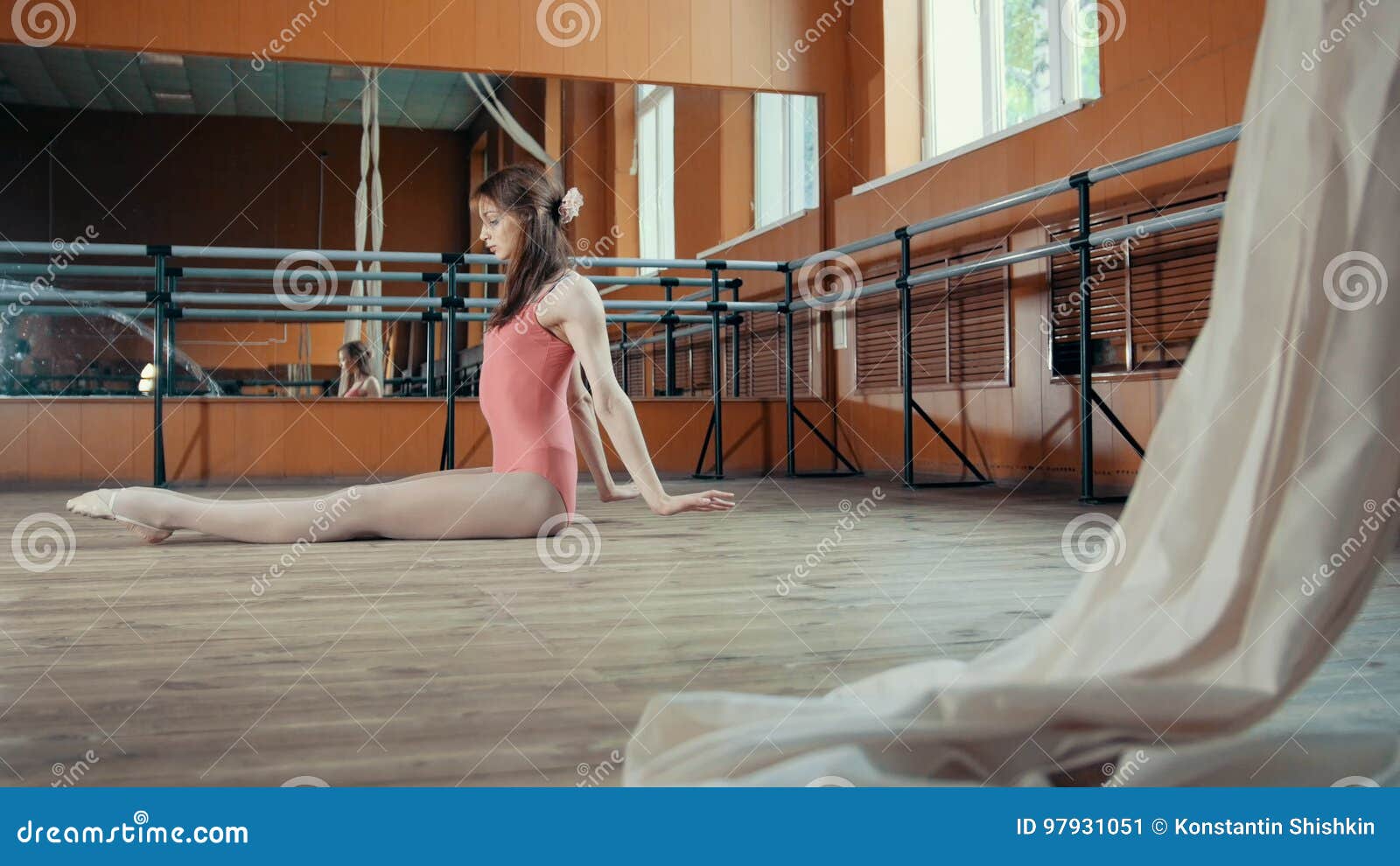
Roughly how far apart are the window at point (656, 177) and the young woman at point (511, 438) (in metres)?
4.12

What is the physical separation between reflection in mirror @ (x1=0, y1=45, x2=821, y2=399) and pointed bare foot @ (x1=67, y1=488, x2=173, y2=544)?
2.22 m

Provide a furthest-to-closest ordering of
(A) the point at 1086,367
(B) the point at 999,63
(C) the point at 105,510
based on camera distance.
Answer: (B) the point at 999,63 < (A) the point at 1086,367 < (C) the point at 105,510

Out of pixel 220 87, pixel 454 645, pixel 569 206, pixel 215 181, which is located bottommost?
pixel 454 645

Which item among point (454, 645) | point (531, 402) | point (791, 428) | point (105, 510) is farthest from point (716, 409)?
point (454, 645)

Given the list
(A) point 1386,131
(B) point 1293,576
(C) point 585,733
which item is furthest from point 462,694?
(A) point 1386,131

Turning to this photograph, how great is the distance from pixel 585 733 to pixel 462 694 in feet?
0.58

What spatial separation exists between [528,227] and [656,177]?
483cm

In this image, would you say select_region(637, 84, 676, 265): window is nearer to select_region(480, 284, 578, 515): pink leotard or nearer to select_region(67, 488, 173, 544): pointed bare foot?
select_region(480, 284, 578, 515): pink leotard

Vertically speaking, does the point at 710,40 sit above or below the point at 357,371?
above

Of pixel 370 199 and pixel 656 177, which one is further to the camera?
pixel 656 177

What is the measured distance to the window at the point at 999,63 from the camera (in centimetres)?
396

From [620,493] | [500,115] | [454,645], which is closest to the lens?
[454,645]

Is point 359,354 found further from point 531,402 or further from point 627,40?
point 531,402

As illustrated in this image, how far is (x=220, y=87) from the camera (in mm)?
5500
